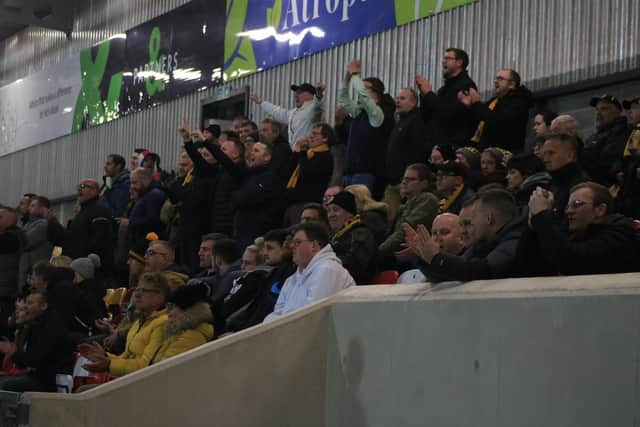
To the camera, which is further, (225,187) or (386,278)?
(225,187)

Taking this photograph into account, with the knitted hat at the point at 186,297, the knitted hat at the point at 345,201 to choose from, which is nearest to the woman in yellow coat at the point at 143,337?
the knitted hat at the point at 186,297

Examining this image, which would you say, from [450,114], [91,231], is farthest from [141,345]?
[91,231]

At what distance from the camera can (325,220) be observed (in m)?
7.59

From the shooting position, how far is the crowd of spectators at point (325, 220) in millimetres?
4914

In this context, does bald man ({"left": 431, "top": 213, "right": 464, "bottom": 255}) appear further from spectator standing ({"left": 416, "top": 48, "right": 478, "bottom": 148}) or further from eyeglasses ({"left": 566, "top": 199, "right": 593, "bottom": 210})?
spectator standing ({"left": 416, "top": 48, "right": 478, "bottom": 148})

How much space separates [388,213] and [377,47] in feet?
11.9

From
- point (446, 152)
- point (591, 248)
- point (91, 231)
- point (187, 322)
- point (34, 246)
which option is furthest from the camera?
point (34, 246)

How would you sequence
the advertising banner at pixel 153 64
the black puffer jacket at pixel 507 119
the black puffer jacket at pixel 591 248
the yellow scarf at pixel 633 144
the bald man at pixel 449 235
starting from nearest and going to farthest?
the black puffer jacket at pixel 591 248, the bald man at pixel 449 235, the yellow scarf at pixel 633 144, the black puffer jacket at pixel 507 119, the advertising banner at pixel 153 64

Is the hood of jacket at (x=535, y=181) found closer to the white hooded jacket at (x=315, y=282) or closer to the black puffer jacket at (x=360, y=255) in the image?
the black puffer jacket at (x=360, y=255)

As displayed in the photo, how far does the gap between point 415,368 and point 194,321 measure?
2106 mm

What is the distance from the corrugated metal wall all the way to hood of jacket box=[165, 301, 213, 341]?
12.3 feet

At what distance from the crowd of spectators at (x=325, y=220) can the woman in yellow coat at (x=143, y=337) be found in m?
0.01

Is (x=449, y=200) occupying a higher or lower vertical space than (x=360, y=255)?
higher

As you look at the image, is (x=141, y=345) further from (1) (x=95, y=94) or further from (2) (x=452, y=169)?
(1) (x=95, y=94)
